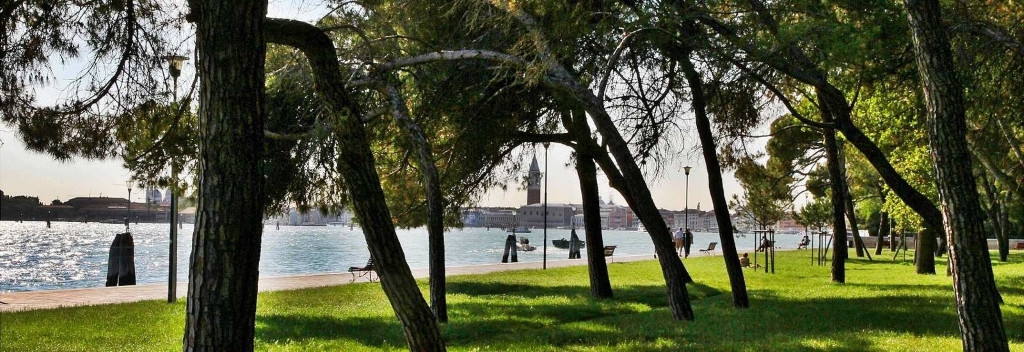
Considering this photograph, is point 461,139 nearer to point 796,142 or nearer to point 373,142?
point 373,142

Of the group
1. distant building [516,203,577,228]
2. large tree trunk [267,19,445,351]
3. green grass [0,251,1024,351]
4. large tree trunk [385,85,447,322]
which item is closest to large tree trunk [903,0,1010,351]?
green grass [0,251,1024,351]

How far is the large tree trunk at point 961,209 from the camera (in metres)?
6.66

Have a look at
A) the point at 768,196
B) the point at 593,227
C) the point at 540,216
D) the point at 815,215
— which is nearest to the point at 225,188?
the point at 593,227

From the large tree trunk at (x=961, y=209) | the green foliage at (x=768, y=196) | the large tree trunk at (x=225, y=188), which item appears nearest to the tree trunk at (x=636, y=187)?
the large tree trunk at (x=961, y=209)

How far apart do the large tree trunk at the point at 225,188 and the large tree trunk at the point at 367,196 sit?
0.92 metres

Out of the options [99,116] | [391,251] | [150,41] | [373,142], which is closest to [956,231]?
[391,251]

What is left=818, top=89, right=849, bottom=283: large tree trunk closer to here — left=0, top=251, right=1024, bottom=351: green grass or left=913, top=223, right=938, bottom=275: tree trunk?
left=0, top=251, right=1024, bottom=351: green grass

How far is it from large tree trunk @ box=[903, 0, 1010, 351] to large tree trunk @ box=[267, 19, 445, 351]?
4204 millimetres

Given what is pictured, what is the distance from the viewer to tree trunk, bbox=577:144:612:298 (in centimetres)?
1705

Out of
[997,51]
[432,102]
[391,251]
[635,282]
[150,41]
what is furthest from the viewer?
[635,282]

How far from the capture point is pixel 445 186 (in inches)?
698

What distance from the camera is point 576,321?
13477mm

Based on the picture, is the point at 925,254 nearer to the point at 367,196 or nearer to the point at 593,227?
the point at 593,227

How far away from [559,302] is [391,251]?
10951 millimetres
